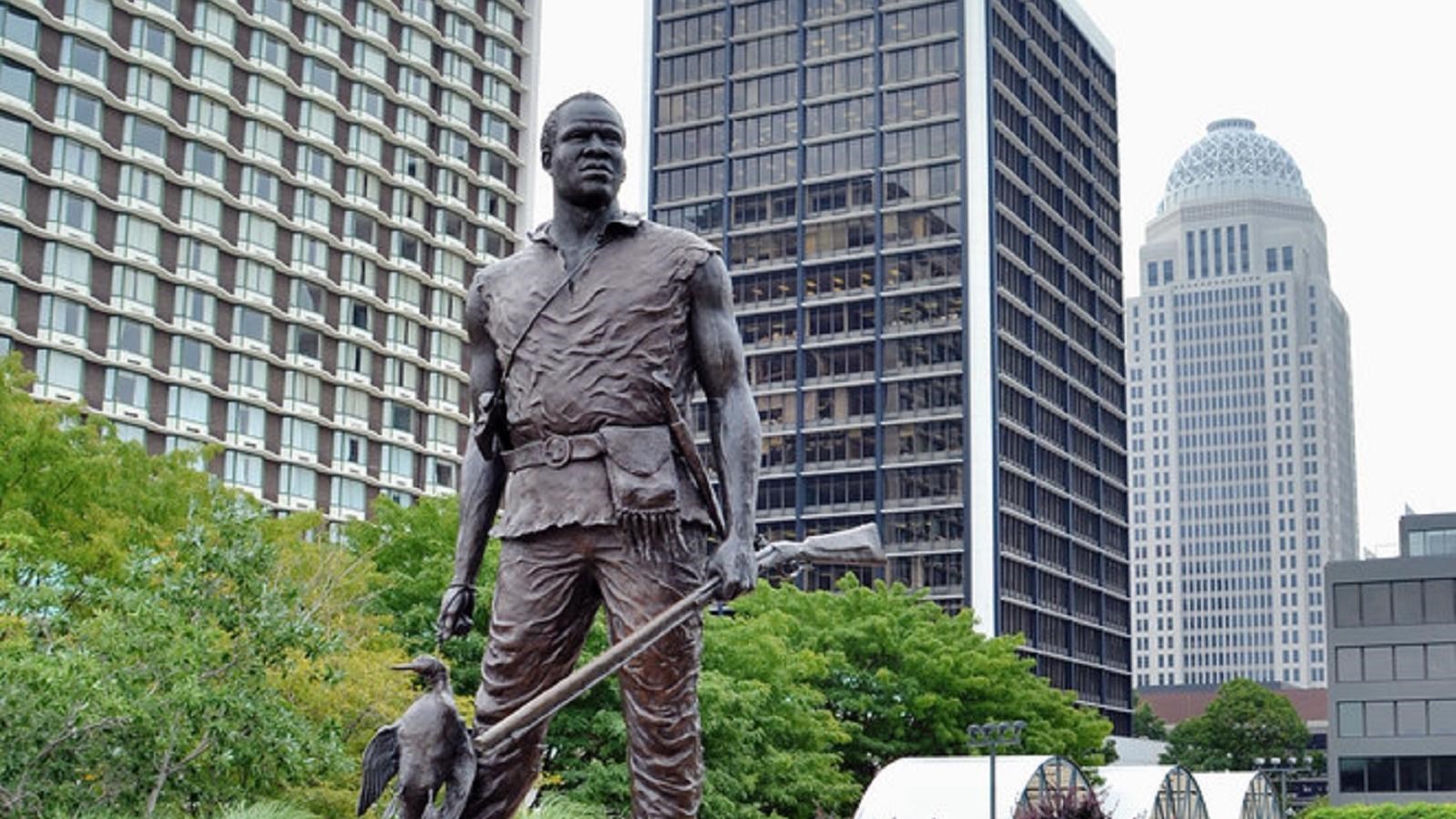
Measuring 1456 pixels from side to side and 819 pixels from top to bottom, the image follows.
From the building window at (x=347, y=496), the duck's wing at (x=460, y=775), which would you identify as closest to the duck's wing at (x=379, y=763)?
the duck's wing at (x=460, y=775)

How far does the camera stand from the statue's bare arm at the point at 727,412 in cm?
726

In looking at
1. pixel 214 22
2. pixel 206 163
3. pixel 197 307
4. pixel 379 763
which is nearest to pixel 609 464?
pixel 379 763

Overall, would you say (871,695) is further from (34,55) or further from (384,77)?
(384,77)

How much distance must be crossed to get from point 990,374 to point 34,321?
2113 inches

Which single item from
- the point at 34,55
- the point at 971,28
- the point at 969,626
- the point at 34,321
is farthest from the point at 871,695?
the point at 971,28

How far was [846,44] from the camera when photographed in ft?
368

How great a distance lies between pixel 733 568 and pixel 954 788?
40354 millimetres

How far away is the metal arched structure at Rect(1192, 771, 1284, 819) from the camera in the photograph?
5812 centimetres

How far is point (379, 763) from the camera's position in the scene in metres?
6.54

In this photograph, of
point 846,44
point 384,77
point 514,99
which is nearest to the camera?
point 384,77

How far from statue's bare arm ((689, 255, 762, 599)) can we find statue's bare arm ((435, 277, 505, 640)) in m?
0.88

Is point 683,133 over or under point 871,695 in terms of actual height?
over

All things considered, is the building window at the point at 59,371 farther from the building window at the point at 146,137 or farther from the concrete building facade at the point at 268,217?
the building window at the point at 146,137

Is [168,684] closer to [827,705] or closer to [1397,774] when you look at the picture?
[827,705]
